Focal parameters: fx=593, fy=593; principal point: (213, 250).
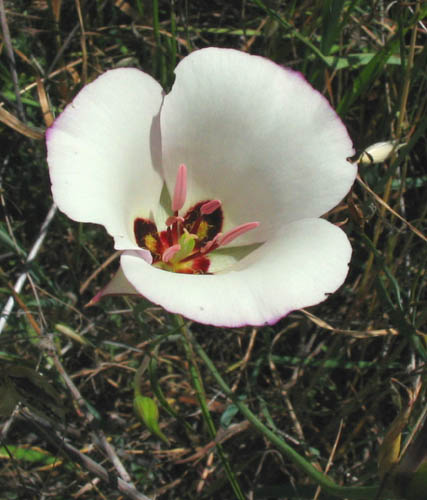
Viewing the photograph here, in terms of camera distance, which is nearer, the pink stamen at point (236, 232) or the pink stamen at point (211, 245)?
the pink stamen at point (236, 232)

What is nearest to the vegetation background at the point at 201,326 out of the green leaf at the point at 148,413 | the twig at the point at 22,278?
the twig at the point at 22,278

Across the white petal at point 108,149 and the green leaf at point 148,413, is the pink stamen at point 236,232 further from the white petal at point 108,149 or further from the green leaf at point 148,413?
the green leaf at point 148,413

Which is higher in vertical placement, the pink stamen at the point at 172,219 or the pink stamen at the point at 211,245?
the pink stamen at the point at 172,219

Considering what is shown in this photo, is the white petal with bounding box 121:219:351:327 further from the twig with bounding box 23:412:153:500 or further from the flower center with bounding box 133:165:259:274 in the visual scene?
the twig with bounding box 23:412:153:500

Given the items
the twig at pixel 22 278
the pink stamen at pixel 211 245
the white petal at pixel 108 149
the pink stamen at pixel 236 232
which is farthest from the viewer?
the twig at pixel 22 278

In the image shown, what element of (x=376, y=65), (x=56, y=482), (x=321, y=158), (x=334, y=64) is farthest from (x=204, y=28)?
(x=56, y=482)

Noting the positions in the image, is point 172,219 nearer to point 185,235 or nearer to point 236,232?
point 185,235

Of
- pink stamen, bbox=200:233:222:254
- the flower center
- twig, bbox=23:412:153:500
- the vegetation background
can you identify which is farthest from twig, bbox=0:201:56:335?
pink stamen, bbox=200:233:222:254
